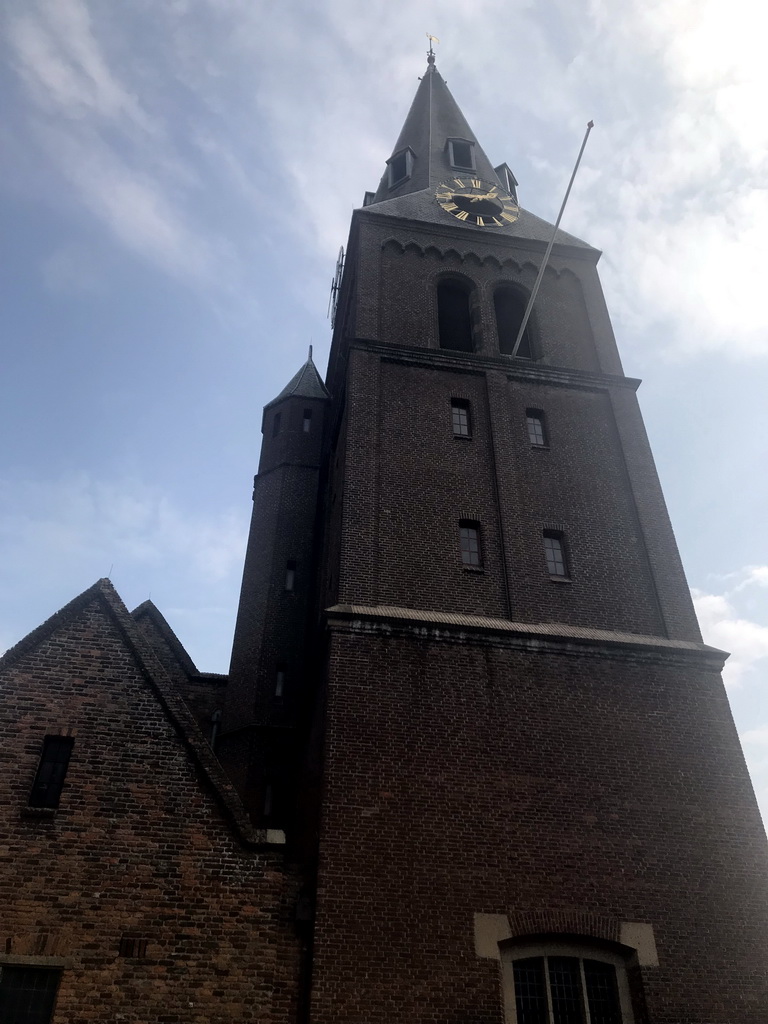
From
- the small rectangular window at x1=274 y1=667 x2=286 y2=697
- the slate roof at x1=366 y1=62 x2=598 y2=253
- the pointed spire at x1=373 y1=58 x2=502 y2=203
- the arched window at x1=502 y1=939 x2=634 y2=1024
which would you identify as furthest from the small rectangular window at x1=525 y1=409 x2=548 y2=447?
the pointed spire at x1=373 y1=58 x2=502 y2=203

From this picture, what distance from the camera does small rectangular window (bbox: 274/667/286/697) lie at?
1906cm

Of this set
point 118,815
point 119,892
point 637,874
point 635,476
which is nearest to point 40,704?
point 118,815

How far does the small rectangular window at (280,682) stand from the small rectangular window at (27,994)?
8.98 metres

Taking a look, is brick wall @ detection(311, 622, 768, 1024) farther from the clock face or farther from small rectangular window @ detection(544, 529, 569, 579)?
the clock face

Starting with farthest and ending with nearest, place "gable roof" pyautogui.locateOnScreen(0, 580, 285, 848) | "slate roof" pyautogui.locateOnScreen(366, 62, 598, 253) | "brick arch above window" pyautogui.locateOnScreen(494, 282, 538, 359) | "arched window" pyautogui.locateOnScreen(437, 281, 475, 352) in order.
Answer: "slate roof" pyautogui.locateOnScreen(366, 62, 598, 253)
"brick arch above window" pyautogui.locateOnScreen(494, 282, 538, 359)
"arched window" pyautogui.locateOnScreen(437, 281, 475, 352)
"gable roof" pyautogui.locateOnScreen(0, 580, 285, 848)

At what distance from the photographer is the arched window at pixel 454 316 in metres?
21.2

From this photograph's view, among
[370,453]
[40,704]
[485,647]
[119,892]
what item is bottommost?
[119,892]

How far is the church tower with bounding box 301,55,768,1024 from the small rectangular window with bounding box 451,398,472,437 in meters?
0.05

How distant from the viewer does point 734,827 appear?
12688mm

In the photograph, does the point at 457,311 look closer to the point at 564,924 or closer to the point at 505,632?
the point at 505,632

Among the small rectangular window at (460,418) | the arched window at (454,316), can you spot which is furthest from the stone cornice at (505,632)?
the arched window at (454,316)

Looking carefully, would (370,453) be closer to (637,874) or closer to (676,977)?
(637,874)

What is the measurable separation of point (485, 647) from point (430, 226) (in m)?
13.7

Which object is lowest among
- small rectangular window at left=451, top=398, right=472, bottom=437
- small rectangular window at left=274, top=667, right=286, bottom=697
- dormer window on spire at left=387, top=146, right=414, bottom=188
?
small rectangular window at left=274, top=667, right=286, bottom=697
